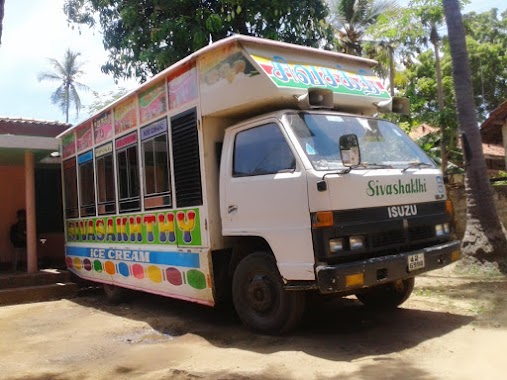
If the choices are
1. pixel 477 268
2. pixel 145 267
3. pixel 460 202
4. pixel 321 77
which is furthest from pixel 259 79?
pixel 460 202

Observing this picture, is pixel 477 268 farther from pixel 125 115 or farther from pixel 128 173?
pixel 125 115

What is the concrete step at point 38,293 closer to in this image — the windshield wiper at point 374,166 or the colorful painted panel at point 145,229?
the colorful painted panel at point 145,229

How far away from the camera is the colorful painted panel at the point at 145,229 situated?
5883mm

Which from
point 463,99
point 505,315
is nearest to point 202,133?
point 505,315

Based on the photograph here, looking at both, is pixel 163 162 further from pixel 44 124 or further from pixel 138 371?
pixel 44 124

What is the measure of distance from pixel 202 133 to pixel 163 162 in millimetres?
980

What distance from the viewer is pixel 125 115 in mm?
7340

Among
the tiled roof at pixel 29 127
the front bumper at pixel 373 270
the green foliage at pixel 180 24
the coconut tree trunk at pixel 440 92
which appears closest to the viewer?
the front bumper at pixel 373 270

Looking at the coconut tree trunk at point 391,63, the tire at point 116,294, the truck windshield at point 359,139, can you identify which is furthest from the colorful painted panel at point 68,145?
the coconut tree trunk at point 391,63

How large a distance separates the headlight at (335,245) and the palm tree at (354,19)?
1561cm

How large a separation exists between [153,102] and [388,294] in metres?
3.92

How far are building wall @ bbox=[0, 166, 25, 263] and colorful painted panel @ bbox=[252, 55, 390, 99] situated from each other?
8864mm

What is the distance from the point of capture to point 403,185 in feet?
16.5

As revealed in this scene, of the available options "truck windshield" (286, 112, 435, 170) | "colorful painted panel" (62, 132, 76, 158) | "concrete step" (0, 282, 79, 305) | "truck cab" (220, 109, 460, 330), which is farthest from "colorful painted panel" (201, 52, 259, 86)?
"concrete step" (0, 282, 79, 305)
